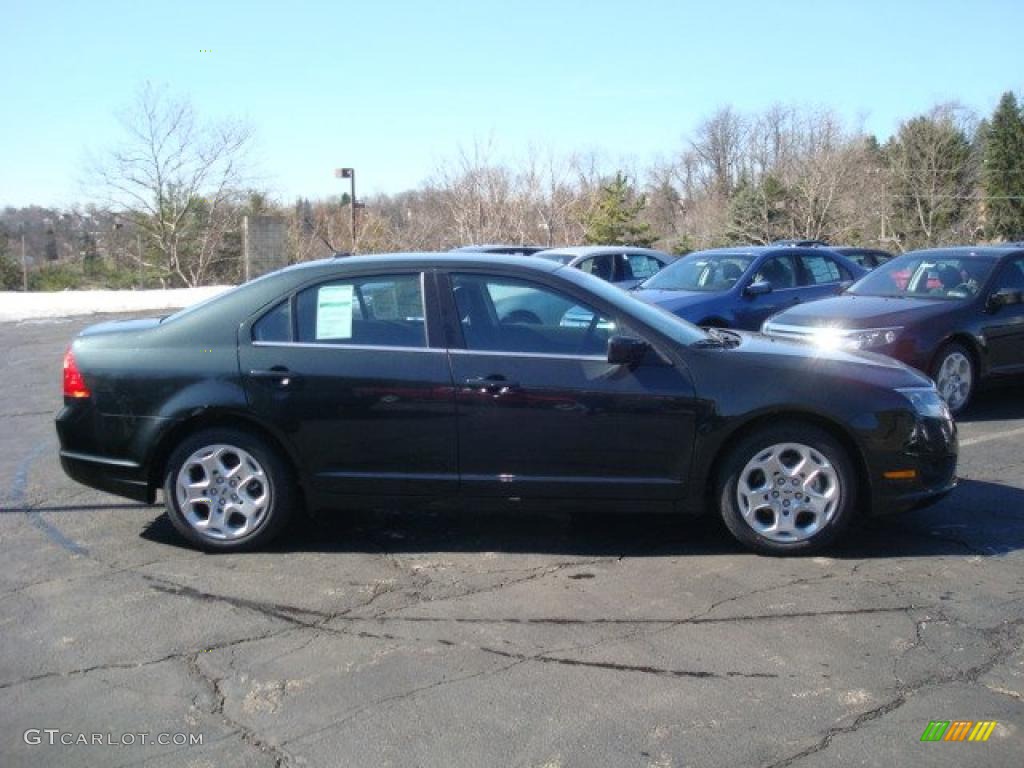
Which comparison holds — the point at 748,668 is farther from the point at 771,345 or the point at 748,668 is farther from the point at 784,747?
the point at 771,345

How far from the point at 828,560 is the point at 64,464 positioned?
4168 mm

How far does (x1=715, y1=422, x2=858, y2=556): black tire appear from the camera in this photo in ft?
16.8

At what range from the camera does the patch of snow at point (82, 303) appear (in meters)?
21.9

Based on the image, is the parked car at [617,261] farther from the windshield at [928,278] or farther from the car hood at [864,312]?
the car hood at [864,312]

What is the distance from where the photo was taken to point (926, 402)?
530 centimetres

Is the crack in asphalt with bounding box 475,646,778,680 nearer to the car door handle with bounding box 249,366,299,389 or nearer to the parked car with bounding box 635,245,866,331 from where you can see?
the car door handle with bounding box 249,366,299,389

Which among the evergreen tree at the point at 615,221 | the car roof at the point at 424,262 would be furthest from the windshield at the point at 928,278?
the evergreen tree at the point at 615,221

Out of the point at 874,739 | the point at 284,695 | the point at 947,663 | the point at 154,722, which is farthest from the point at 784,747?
the point at 154,722

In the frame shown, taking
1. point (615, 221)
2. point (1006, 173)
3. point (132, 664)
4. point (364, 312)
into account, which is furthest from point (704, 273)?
point (1006, 173)

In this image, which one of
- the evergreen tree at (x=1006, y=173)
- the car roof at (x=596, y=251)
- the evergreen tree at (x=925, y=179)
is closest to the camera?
the car roof at (x=596, y=251)

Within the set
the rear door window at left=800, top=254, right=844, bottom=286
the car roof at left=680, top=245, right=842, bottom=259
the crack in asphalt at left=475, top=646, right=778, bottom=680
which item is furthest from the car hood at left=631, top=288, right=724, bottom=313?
the crack in asphalt at left=475, top=646, right=778, bottom=680

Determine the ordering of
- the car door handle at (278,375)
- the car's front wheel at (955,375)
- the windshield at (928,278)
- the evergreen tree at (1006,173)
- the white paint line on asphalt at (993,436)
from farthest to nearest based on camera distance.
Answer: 1. the evergreen tree at (1006,173)
2. the windshield at (928,278)
3. the car's front wheel at (955,375)
4. the white paint line on asphalt at (993,436)
5. the car door handle at (278,375)

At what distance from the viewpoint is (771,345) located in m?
5.55

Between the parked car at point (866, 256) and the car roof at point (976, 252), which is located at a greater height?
the parked car at point (866, 256)
